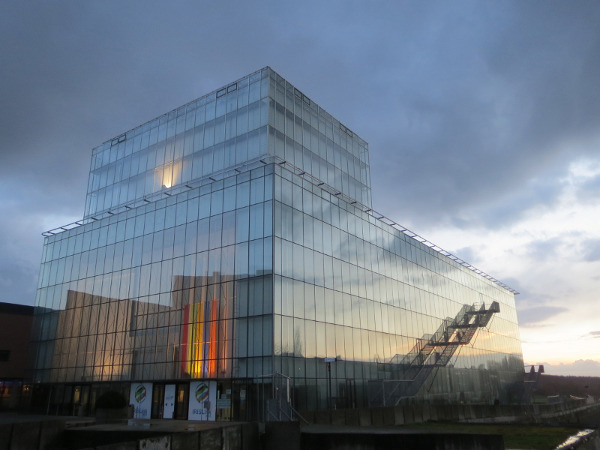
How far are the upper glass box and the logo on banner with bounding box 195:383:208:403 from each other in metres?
18.6

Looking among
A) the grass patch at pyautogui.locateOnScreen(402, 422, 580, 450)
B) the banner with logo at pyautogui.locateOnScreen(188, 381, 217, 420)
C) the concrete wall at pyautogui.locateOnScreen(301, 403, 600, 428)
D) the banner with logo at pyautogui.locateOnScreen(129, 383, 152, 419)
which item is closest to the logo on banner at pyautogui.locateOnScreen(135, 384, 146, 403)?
the banner with logo at pyautogui.locateOnScreen(129, 383, 152, 419)

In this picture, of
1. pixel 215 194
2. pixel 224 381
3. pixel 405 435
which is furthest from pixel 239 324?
pixel 405 435

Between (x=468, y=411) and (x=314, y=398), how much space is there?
13345mm

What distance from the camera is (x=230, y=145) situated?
45188mm

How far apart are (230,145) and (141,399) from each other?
894 inches

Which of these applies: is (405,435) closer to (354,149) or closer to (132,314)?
(132,314)

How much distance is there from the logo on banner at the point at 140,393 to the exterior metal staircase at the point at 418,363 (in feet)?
60.0

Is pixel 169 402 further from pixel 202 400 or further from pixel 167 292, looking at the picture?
pixel 167 292

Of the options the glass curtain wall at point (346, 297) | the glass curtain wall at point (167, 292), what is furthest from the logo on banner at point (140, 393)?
the glass curtain wall at point (346, 297)

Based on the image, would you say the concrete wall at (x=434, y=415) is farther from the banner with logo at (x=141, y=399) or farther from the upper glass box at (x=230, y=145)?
the upper glass box at (x=230, y=145)

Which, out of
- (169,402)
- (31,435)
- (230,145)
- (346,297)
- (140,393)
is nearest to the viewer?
(31,435)

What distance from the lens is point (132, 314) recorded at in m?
42.8

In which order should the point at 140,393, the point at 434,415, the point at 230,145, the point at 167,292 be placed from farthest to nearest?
1. the point at 230,145
2. the point at 167,292
3. the point at 140,393
4. the point at 434,415

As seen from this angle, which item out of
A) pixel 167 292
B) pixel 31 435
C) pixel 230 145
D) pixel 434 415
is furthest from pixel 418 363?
pixel 31 435
